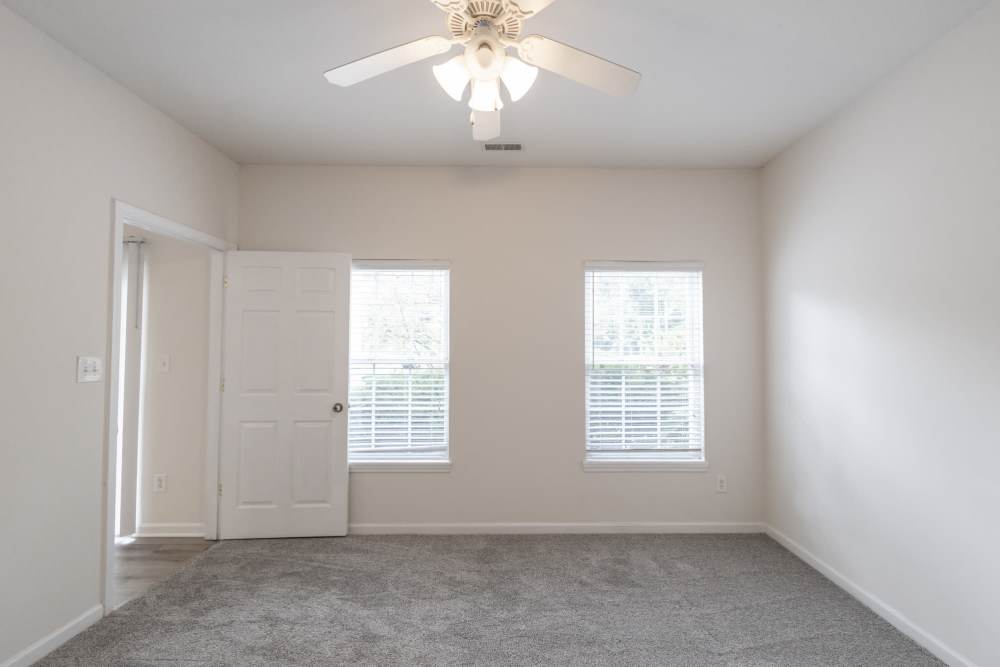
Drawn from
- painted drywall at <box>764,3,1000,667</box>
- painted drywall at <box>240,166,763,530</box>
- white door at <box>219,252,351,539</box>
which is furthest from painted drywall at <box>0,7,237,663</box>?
painted drywall at <box>764,3,1000,667</box>

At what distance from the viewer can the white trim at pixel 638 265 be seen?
13.5 ft

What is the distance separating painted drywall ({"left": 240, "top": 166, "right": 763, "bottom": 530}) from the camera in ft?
13.3

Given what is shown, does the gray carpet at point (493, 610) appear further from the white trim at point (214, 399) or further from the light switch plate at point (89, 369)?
the light switch plate at point (89, 369)

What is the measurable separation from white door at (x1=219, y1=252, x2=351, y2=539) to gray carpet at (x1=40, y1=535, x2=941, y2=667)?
0.78 feet

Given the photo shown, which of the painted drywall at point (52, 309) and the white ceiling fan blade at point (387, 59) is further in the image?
the painted drywall at point (52, 309)

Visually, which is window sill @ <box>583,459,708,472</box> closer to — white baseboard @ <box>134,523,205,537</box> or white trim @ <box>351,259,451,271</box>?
white trim @ <box>351,259,451,271</box>

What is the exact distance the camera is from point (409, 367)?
13.4 ft

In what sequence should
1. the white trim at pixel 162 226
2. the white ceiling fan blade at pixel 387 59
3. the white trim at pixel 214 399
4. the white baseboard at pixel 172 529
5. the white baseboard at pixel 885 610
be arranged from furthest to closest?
1. the white baseboard at pixel 172 529
2. the white trim at pixel 214 399
3. the white trim at pixel 162 226
4. the white baseboard at pixel 885 610
5. the white ceiling fan blade at pixel 387 59

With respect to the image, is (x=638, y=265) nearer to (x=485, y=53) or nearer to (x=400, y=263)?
(x=400, y=263)

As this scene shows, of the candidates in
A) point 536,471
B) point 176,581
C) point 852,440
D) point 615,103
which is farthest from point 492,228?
point 176,581

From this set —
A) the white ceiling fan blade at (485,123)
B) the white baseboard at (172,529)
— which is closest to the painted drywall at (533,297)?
the white baseboard at (172,529)

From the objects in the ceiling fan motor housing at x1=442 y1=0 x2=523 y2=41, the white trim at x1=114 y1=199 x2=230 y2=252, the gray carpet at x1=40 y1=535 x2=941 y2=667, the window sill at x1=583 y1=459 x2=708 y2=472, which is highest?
the ceiling fan motor housing at x1=442 y1=0 x2=523 y2=41

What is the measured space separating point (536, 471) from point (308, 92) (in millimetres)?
2937

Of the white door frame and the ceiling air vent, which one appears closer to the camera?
the white door frame
